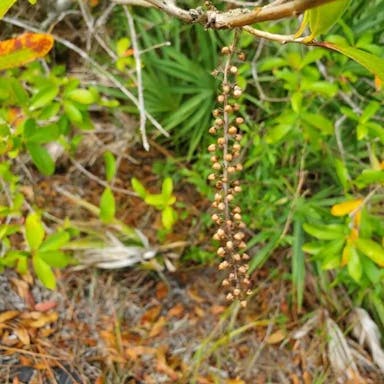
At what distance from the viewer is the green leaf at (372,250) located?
4.54ft

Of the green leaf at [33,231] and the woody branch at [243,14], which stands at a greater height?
the woody branch at [243,14]

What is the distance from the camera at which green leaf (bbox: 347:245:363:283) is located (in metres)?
1.39

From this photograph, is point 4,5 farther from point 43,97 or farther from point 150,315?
point 150,315

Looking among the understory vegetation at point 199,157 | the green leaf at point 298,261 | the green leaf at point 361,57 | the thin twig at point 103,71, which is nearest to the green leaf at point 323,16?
the green leaf at point 361,57

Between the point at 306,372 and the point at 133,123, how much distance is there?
3.51 feet

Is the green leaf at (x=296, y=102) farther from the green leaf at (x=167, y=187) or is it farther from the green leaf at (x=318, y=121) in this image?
the green leaf at (x=167, y=187)

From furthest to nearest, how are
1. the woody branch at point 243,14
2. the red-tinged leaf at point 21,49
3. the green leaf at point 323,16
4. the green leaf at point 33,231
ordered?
the green leaf at point 33,231 → the red-tinged leaf at point 21,49 → the green leaf at point 323,16 → the woody branch at point 243,14

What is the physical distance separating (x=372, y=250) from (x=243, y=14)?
0.94 meters

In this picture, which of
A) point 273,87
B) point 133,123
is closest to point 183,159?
point 133,123

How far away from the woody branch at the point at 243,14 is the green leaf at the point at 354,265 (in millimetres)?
894

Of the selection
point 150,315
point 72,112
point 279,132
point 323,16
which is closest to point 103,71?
point 72,112

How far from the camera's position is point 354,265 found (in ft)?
4.61

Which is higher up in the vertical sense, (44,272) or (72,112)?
(72,112)

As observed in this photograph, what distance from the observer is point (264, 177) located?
6.02ft
